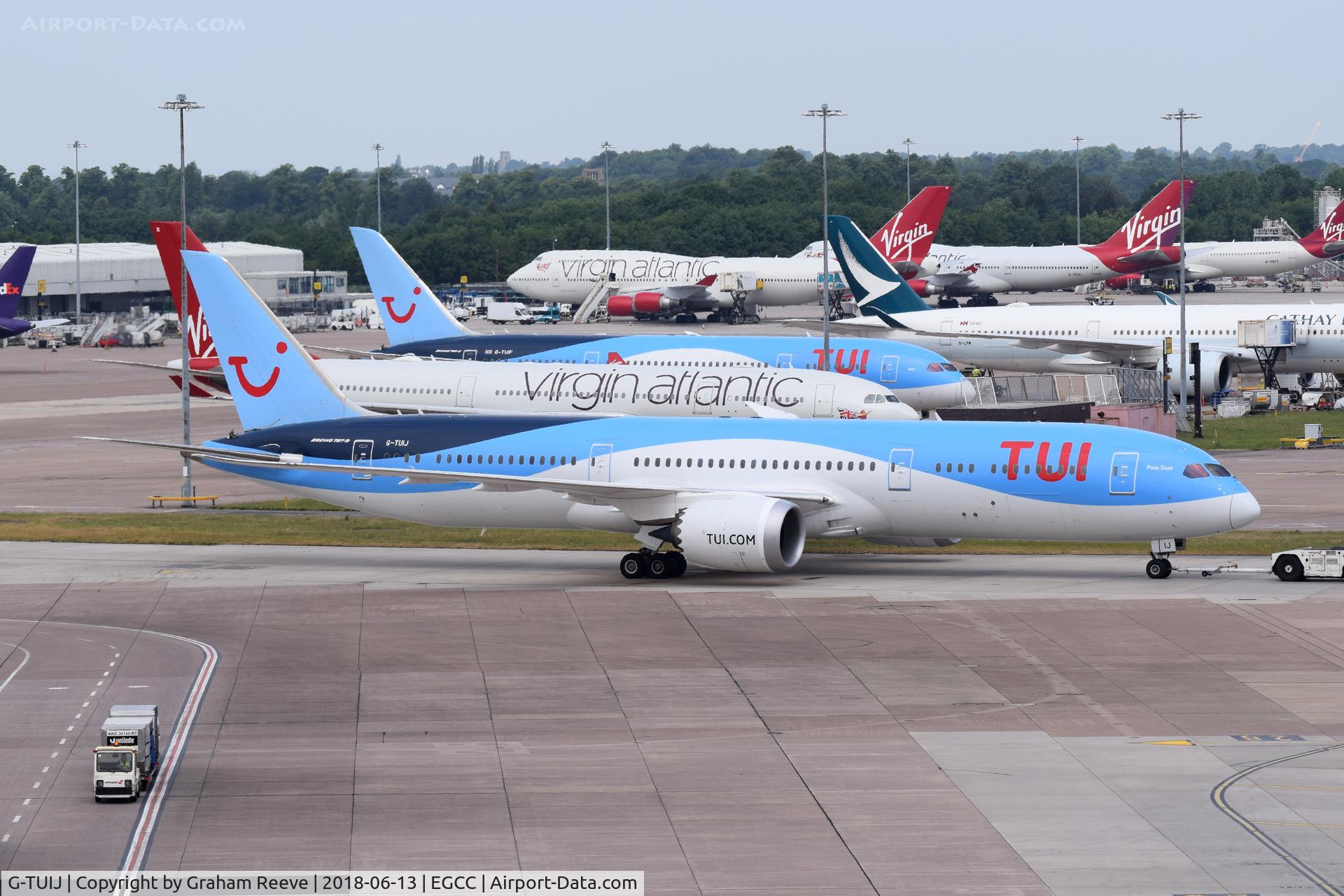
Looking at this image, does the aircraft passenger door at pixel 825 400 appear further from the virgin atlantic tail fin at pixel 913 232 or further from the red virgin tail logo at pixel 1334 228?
the red virgin tail logo at pixel 1334 228

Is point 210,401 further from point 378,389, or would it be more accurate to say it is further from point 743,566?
point 743,566

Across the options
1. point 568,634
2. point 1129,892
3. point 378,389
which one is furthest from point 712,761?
point 378,389

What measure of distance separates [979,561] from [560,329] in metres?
99.6

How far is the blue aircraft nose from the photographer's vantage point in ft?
137

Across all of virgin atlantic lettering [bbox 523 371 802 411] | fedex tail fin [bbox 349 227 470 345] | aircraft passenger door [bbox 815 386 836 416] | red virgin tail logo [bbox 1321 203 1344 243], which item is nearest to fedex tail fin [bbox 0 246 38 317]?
fedex tail fin [bbox 349 227 470 345]

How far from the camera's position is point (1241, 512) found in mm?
41844

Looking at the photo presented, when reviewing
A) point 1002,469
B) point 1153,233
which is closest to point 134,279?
point 1153,233

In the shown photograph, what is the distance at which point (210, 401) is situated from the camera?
3922 inches

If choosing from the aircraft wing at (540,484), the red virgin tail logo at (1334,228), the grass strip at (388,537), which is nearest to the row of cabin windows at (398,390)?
the grass strip at (388,537)

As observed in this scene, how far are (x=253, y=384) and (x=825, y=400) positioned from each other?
20707 mm

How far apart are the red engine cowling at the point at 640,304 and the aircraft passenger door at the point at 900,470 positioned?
102465mm

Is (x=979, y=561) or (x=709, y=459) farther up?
(x=709, y=459)

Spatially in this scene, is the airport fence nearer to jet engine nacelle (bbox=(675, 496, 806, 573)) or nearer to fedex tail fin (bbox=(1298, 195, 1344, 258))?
jet engine nacelle (bbox=(675, 496, 806, 573))

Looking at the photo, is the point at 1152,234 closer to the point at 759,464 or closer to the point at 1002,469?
the point at 1002,469
